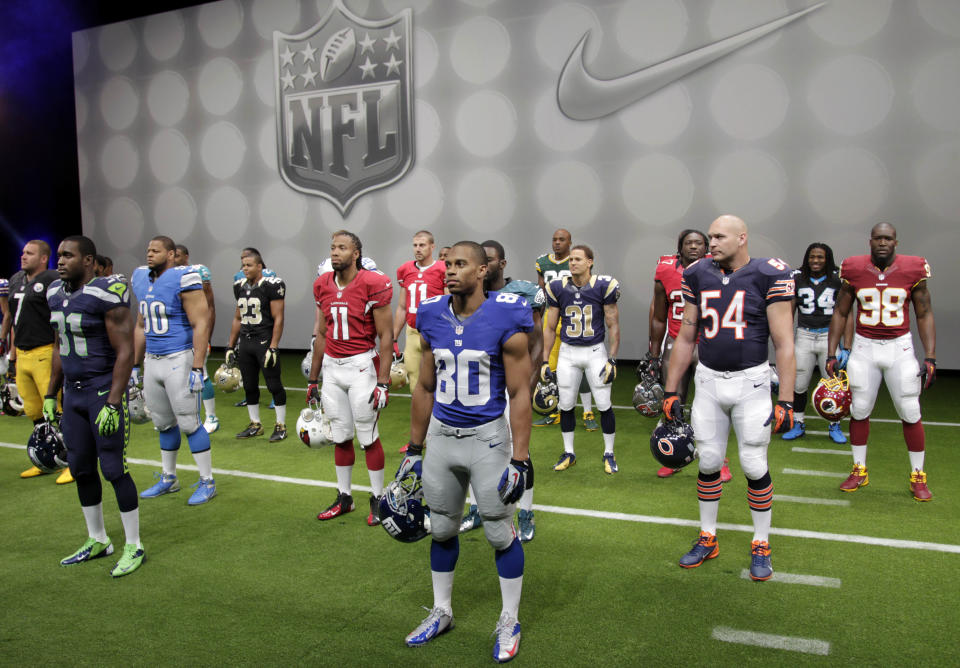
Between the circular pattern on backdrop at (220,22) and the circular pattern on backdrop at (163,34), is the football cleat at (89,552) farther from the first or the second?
the circular pattern on backdrop at (163,34)

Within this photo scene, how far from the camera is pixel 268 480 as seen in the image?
7.45 m

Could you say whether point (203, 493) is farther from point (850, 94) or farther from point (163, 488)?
point (850, 94)

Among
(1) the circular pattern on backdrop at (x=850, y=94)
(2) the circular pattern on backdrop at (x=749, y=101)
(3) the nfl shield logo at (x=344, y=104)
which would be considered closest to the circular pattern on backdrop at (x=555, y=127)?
(2) the circular pattern on backdrop at (x=749, y=101)

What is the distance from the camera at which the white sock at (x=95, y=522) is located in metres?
5.42

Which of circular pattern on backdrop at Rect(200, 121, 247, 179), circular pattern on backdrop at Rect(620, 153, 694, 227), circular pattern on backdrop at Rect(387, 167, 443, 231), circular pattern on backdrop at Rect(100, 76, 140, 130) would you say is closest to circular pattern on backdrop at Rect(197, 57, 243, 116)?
circular pattern on backdrop at Rect(200, 121, 247, 179)

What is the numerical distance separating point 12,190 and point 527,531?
604 inches

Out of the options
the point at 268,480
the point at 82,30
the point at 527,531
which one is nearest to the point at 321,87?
the point at 82,30

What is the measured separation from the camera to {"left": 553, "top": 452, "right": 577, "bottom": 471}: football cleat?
7.52 m

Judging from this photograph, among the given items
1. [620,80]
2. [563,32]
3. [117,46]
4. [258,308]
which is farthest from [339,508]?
[117,46]

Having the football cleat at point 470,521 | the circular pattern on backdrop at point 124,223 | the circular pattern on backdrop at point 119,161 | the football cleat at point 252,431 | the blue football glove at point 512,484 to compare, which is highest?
the circular pattern on backdrop at point 119,161

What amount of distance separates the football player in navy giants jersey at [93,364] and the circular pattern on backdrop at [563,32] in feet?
34.6

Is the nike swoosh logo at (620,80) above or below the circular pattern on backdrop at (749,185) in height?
above

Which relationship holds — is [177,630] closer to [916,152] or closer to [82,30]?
[916,152]

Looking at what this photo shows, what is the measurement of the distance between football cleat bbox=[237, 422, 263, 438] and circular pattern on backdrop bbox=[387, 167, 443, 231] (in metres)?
6.86
